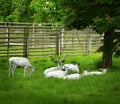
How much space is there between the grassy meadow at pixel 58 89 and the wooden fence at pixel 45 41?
7.58 m

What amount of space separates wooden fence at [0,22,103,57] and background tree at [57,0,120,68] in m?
6.83

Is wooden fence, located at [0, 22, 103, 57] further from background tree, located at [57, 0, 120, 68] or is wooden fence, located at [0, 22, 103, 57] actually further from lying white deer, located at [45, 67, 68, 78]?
lying white deer, located at [45, 67, 68, 78]

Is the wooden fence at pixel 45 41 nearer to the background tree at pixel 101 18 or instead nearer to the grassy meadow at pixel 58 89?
the background tree at pixel 101 18

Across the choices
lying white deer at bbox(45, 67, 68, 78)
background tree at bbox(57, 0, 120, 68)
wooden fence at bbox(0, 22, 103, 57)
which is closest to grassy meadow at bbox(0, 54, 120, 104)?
lying white deer at bbox(45, 67, 68, 78)

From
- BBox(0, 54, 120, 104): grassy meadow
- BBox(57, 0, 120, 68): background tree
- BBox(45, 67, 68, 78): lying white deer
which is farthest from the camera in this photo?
BBox(45, 67, 68, 78): lying white deer

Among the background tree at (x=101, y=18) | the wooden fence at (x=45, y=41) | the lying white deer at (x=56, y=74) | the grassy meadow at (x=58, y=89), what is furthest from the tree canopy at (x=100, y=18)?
the wooden fence at (x=45, y=41)

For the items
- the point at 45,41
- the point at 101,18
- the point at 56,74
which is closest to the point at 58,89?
the point at 56,74

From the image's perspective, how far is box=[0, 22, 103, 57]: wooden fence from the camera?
27.0 metres

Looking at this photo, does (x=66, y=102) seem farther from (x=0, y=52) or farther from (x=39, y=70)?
(x=0, y=52)

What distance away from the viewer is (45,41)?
96.3 feet

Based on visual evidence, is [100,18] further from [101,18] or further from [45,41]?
[45,41]

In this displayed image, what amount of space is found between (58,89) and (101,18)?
124 inches

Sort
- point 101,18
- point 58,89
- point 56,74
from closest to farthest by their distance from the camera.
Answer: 1. point 58,89
2. point 101,18
3. point 56,74

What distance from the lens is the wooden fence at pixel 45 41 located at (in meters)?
27.0
